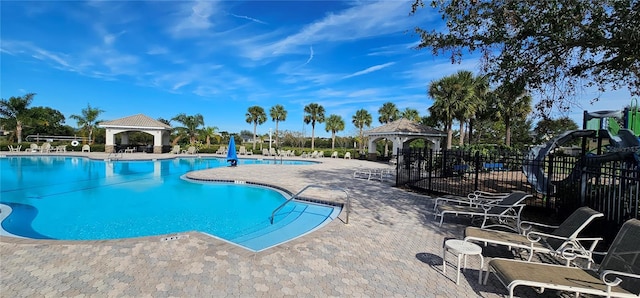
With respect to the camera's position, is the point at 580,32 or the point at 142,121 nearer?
the point at 580,32

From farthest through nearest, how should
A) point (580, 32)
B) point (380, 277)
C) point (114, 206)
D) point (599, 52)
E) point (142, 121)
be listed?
1. point (142, 121)
2. point (114, 206)
3. point (599, 52)
4. point (580, 32)
5. point (380, 277)

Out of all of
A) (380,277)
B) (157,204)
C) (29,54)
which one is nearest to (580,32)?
(380,277)

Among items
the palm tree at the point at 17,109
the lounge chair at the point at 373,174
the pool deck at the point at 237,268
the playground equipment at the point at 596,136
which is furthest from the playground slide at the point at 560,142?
the palm tree at the point at 17,109

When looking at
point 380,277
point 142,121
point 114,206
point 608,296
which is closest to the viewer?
point 608,296

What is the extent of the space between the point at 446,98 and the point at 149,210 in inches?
799

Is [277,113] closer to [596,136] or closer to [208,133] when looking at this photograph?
[208,133]

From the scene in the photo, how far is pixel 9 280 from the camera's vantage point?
327 cm

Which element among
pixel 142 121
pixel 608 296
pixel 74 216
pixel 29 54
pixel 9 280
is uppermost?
pixel 29 54

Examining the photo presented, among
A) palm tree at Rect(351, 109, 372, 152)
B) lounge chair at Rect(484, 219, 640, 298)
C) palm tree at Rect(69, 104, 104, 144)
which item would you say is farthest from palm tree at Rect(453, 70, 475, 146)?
palm tree at Rect(69, 104, 104, 144)

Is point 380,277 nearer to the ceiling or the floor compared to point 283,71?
nearer to the floor

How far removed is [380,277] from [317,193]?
6122 mm

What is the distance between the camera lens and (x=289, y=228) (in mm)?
6809

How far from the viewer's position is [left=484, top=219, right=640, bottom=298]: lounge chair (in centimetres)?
255

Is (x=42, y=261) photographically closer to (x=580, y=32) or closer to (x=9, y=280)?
(x=9, y=280)
